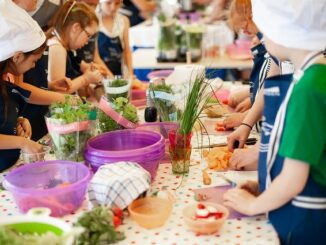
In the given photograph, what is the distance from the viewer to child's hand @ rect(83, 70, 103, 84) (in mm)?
2381

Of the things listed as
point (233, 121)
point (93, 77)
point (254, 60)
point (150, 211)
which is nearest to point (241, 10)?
point (254, 60)

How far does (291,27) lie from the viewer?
1104 millimetres

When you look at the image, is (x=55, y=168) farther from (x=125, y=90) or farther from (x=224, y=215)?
(x=125, y=90)

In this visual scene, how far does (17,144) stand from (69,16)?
100cm

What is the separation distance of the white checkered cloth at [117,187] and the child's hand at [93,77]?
1172 mm

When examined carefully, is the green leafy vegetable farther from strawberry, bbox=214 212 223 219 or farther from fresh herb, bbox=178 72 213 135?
fresh herb, bbox=178 72 213 135

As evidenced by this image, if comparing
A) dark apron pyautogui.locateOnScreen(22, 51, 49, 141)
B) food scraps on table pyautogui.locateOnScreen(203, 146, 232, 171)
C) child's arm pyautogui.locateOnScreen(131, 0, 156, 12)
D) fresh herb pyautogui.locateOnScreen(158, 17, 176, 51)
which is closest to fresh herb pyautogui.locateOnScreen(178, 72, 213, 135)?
food scraps on table pyautogui.locateOnScreen(203, 146, 232, 171)

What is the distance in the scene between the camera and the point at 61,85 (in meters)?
2.33

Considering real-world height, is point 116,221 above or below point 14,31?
below

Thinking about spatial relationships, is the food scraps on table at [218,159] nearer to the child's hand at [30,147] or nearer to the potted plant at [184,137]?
the potted plant at [184,137]

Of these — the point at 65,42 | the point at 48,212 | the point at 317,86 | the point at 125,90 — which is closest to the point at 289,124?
the point at 317,86

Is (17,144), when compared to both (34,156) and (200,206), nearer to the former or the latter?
(34,156)

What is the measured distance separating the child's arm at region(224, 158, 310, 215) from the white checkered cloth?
0.77 ft

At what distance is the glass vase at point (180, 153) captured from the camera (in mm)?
1504
